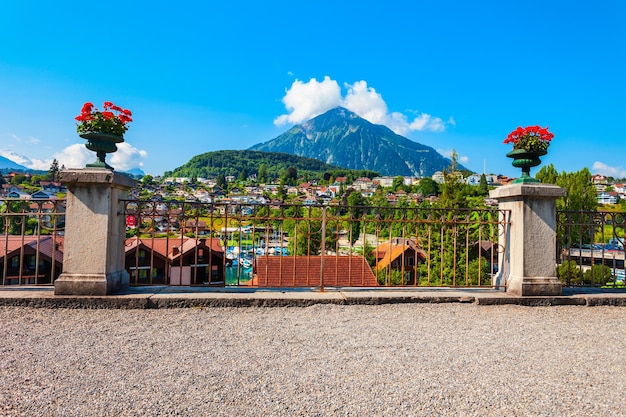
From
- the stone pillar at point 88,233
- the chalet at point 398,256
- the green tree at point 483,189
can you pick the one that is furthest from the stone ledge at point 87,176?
the green tree at point 483,189

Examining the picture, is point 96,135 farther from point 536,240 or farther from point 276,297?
point 536,240

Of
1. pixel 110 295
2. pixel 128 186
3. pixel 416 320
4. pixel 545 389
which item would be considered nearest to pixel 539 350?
pixel 545 389

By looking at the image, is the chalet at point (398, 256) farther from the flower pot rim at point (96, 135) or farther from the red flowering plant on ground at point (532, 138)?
the flower pot rim at point (96, 135)

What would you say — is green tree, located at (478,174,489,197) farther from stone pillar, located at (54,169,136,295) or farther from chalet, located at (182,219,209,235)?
stone pillar, located at (54,169,136,295)

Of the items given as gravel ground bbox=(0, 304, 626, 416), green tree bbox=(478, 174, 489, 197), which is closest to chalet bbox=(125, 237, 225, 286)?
gravel ground bbox=(0, 304, 626, 416)

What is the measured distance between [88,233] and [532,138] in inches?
257

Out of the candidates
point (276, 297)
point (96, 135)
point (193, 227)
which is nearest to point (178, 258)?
point (193, 227)

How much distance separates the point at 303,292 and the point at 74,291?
3.10 m

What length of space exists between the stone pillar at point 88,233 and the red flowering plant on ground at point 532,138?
5.89 meters

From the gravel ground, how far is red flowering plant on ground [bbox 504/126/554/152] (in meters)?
2.47

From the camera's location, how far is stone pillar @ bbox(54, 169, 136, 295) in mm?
5301

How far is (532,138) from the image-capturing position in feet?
19.6

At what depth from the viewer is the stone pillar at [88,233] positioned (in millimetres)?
5301

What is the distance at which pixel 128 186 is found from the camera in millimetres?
5816
